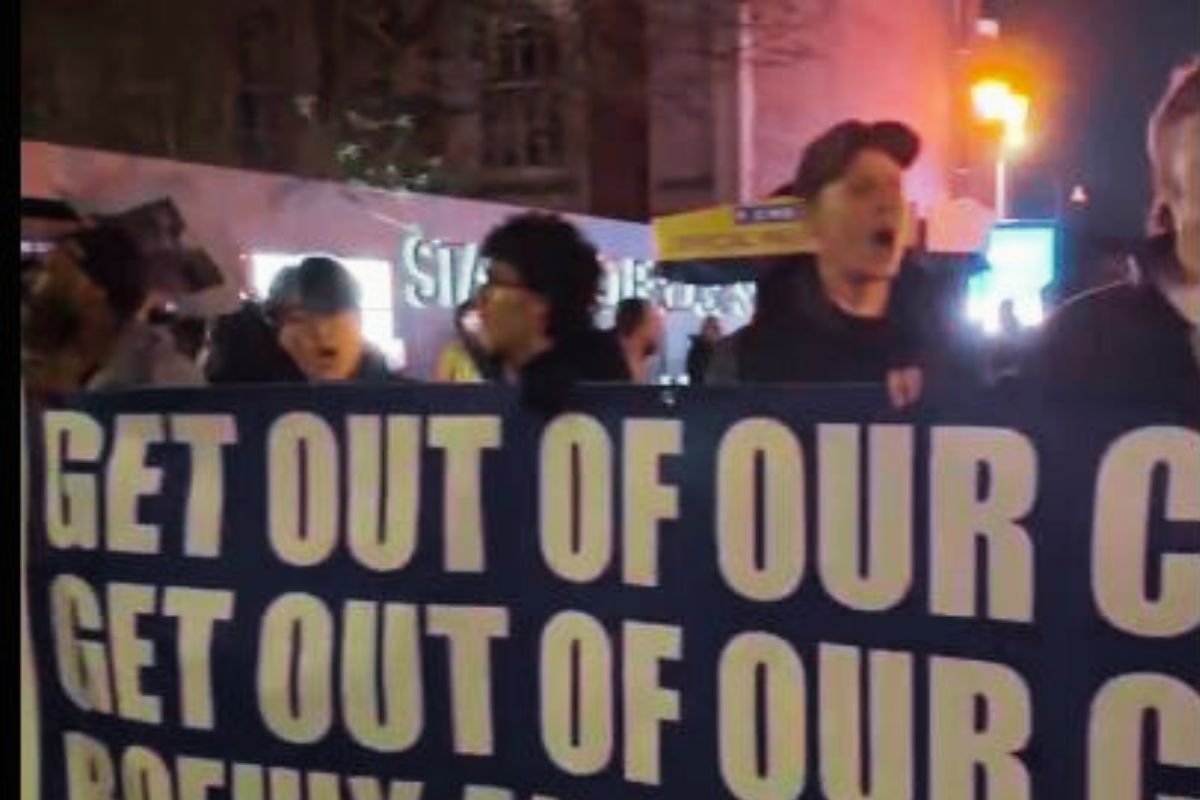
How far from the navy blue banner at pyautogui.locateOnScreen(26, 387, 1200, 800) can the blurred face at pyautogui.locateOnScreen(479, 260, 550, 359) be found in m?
0.07

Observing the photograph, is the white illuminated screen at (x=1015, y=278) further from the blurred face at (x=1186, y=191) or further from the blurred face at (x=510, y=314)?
the blurred face at (x=510, y=314)

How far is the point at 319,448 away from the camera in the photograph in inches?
81.0

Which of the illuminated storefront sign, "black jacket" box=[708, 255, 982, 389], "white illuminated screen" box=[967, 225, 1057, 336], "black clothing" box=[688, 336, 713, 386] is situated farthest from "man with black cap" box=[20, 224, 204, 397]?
"white illuminated screen" box=[967, 225, 1057, 336]

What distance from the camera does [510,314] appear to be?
1994 millimetres

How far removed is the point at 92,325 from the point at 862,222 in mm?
1137

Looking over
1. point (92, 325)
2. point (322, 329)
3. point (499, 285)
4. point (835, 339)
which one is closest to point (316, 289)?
point (322, 329)

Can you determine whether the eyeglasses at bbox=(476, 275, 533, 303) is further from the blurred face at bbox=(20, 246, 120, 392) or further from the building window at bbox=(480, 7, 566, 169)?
the building window at bbox=(480, 7, 566, 169)

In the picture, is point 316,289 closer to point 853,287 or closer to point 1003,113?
point 853,287

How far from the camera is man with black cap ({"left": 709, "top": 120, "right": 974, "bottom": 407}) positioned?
174 cm

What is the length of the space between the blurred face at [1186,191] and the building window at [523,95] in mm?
2205

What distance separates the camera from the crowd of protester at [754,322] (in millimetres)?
1576

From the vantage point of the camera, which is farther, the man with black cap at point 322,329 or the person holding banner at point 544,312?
the man with black cap at point 322,329

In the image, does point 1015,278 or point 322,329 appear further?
point 322,329

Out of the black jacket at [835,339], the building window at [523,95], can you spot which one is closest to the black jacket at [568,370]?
the black jacket at [835,339]
